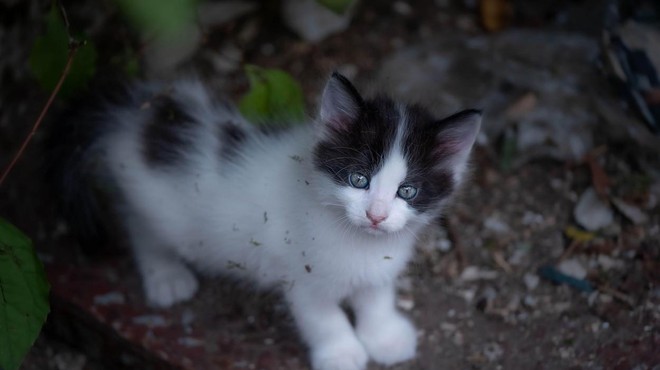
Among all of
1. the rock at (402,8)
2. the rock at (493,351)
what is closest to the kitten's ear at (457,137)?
the rock at (493,351)

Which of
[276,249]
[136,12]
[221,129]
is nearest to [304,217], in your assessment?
[276,249]

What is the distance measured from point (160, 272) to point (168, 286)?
59 millimetres

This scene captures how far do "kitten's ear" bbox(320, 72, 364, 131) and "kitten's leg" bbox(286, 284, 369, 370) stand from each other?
1.78 feet

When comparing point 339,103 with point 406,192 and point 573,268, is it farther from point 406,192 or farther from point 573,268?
point 573,268

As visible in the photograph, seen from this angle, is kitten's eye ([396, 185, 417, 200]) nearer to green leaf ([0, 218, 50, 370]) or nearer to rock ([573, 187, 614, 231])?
green leaf ([0, 218, 50, 370])

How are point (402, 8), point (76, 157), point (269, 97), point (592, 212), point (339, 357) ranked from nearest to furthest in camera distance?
point (339, 357)
point (269, 97)
point (76, 157)
point (592, 212)
point (402, 8)

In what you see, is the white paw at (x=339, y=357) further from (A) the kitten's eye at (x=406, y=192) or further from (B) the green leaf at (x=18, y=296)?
(B) the green leaf at (x=18, y=296)

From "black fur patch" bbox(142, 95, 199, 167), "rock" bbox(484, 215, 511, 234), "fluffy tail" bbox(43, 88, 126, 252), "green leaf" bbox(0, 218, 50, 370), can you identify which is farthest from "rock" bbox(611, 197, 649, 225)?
"green leaf" bbox(0, 218, 50, 370)

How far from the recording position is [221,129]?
2.59 metres

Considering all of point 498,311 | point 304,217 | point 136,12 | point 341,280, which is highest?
point 136,12

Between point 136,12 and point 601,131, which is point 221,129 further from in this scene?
point 601,131

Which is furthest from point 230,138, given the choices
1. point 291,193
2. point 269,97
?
point 291,193

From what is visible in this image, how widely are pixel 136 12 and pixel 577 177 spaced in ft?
7.01

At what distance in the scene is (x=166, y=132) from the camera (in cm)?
261
